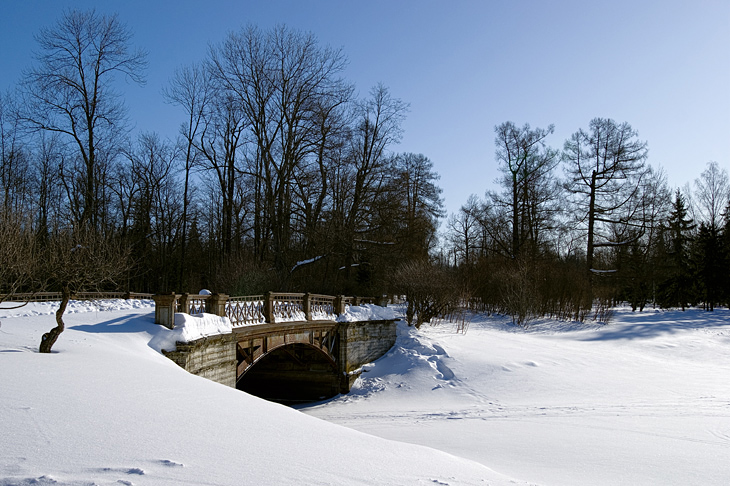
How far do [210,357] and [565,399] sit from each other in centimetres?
1042

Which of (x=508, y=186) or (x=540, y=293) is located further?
(x=508, y=186)

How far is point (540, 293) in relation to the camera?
94.9 feet

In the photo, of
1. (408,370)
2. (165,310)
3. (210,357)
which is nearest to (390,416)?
(408,370)

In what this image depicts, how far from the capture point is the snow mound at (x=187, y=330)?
10164 millimetres

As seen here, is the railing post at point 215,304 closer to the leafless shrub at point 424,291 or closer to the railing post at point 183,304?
the railing post at point 183,304

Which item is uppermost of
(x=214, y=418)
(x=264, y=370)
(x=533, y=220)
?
(x=533, y=220)

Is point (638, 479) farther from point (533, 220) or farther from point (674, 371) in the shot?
point (533, 220)

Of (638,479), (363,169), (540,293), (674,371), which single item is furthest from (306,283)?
(638,479)

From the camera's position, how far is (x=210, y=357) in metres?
11.6

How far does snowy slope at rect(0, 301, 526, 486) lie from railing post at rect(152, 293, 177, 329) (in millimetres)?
2701

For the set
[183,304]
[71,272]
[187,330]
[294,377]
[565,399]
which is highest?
[71,272]

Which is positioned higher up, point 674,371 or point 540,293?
point 540,293

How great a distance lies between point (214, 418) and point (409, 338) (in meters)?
16.3

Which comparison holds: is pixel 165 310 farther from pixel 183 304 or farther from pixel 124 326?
pixel 124 326
